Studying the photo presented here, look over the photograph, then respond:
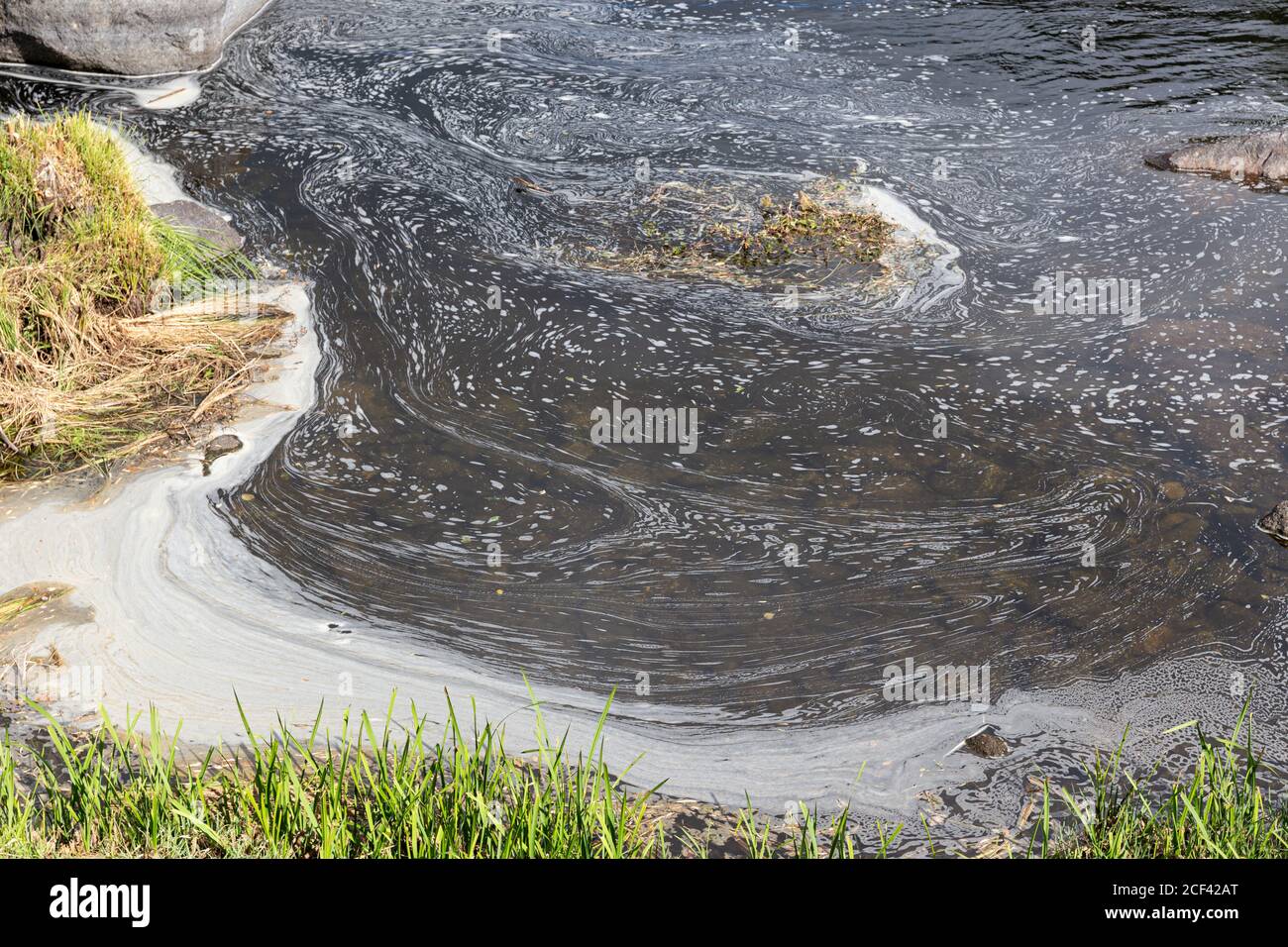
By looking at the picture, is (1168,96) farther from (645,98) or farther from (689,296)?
(689,296)

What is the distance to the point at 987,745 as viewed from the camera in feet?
9.46

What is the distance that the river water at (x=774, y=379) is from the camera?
10.7 feet

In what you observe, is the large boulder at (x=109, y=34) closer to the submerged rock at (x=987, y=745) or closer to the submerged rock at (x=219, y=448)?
the submerged rock at (x=219, y=448)

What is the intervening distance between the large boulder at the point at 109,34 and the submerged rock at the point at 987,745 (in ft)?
21.1

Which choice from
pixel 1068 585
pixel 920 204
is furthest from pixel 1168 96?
pixel 1068 585

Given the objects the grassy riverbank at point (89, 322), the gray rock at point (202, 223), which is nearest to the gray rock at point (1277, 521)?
the grassy riverbank at point (89, 322)

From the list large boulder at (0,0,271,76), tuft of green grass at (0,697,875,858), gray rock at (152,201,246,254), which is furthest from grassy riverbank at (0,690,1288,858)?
large boulder at (0,0,271,76)

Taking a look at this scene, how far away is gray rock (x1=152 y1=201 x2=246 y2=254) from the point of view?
507 centimetres

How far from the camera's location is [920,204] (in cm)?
565

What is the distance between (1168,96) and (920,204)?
2.36 m

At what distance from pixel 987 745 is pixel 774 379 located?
188 cm

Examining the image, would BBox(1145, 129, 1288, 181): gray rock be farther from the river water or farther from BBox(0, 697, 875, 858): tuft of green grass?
BBox(0, 697, 875, 858): tuft of green grass

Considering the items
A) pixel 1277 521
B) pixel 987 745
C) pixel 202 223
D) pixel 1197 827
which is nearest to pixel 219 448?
pixel 202 223

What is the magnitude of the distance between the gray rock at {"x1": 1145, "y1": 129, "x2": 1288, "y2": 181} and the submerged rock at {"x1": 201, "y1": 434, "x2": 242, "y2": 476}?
4963 millimetres
